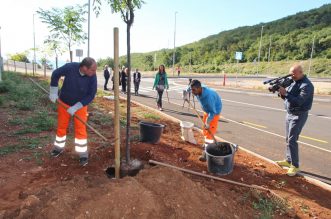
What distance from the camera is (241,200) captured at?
13.0 ft

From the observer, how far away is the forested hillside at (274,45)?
2773 inches

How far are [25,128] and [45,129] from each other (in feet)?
1.45

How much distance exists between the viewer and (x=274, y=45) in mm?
78750

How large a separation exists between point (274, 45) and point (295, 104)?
80050 mm

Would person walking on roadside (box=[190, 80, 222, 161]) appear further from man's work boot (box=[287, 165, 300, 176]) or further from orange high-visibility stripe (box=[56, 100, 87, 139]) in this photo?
orange high-visibility stripe (box=[56, 100, 87, 139])

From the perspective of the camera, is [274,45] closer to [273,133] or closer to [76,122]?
[273,133]

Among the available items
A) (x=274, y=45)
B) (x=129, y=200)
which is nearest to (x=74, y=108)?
(x=129, y=200)

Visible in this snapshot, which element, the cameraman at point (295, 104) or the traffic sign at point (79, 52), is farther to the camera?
the traffic sign at point (79, 52)

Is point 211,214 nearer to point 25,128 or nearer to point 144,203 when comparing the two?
point 144,203

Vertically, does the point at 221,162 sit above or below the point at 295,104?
below

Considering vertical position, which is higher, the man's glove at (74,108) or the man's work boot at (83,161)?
the man's glove at (74,108)

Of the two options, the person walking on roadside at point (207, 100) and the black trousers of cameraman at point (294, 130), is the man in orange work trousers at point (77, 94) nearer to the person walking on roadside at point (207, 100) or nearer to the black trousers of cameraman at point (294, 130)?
the person walking on roadside at point (207, 100)

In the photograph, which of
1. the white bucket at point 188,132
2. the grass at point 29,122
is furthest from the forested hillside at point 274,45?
the white bucket at point 188,132

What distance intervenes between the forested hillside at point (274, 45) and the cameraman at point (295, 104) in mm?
58427
